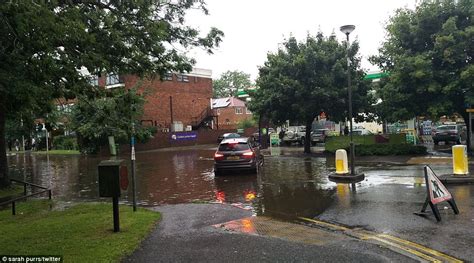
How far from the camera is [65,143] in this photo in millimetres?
43125

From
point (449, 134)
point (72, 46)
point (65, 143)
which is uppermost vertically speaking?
point (72, 46)

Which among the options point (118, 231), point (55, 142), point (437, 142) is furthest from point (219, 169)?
point (55, 142)

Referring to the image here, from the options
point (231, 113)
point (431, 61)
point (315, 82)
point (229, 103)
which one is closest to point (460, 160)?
point (431, 61)

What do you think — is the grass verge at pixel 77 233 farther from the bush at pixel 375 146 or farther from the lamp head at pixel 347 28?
the bush at pixel 375 146

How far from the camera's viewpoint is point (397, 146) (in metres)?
22.4

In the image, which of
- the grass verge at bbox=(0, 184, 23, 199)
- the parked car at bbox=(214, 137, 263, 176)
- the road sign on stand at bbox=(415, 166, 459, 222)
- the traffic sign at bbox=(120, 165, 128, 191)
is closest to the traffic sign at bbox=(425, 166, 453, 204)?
the road sign on stand at bbox=(415, 166, 459, 222)

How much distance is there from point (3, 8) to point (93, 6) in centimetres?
657

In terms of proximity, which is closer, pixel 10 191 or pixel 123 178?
pixel 123 178

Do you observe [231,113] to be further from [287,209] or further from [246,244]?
[246,244]

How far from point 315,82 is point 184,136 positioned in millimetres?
25102

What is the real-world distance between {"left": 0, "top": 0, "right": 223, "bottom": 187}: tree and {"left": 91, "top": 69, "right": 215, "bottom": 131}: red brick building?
33443 mm

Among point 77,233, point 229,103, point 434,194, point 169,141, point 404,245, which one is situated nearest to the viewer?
point 404,245

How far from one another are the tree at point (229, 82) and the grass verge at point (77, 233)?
87.7 metres

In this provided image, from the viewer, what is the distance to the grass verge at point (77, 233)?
5.78m
